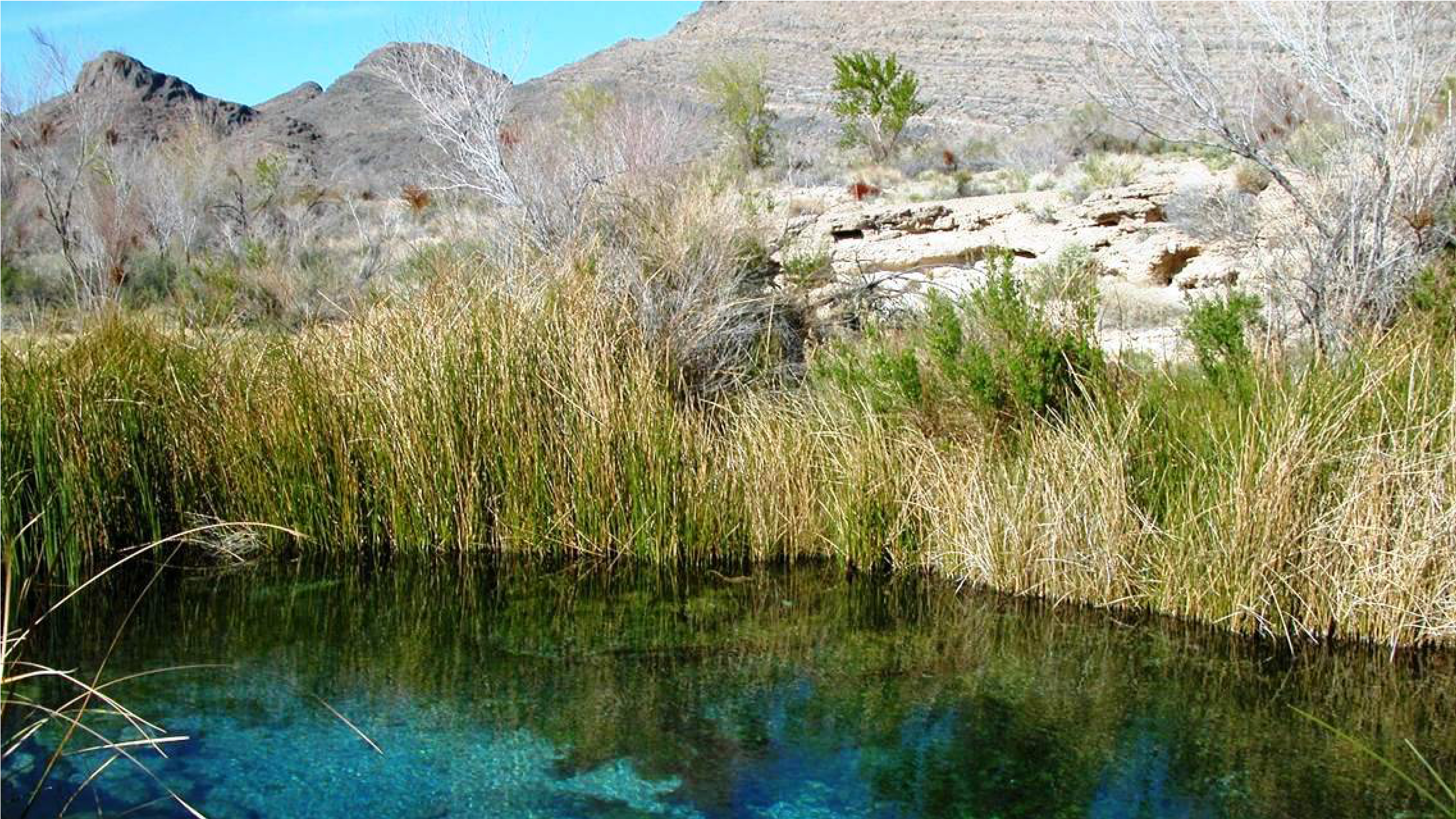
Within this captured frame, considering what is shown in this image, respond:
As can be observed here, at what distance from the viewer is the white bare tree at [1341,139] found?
8.42 meters

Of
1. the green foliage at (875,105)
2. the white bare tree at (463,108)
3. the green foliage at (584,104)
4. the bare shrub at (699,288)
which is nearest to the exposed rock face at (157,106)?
the green foliage at (584,104)

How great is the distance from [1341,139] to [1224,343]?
13.6 ft

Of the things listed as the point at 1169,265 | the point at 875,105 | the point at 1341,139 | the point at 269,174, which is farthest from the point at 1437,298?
the point at 269,174

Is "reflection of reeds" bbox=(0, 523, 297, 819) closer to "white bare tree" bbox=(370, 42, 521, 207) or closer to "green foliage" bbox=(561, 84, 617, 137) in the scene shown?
"white bare tree" bbox=(370, 42, 521, 207)

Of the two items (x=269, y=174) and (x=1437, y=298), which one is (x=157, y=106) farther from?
(x=1437, y=298)

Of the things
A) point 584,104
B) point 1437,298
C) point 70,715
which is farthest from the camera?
point 584,104

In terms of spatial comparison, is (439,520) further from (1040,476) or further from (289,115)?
(289,115)

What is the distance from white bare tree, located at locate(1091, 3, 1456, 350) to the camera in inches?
332

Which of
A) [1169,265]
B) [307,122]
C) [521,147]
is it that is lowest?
[1169,265]

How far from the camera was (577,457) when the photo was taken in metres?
7.22

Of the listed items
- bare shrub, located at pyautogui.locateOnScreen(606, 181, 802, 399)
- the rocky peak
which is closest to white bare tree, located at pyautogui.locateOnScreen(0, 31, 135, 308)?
bare shrub, located at pyautogui.locateOnScreen(606, 181, 802, 399)

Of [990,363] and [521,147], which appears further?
[521,147]

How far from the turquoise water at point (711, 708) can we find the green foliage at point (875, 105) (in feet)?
62.5

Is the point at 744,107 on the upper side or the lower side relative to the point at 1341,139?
upper
